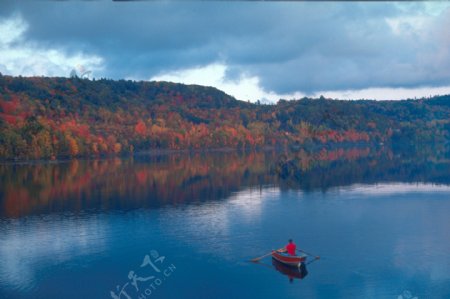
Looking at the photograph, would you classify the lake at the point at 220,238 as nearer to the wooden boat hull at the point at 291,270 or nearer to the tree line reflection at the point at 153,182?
the wooden boat hull at the point at 291,270

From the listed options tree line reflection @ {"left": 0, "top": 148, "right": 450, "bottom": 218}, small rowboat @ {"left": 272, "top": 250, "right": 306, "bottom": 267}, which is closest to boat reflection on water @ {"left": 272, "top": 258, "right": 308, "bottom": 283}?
small rowboat @ {"left": 272, "top": 250, "right": 306, "bottom": 267}

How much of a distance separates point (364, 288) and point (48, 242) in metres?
28.7

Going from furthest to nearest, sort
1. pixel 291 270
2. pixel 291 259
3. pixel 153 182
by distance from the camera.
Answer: pixel 153 182, pixel 291 270, pixel 291 259

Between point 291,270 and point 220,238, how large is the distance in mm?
11059

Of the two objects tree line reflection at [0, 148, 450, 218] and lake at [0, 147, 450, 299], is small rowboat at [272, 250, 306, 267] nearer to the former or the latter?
lake at [0, 147, 450, 299]

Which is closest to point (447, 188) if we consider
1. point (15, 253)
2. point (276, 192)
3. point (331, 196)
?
point (331, 196)

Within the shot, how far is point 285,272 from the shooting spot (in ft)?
113

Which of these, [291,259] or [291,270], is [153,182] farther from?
[291,259]

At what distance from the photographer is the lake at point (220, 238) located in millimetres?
32094

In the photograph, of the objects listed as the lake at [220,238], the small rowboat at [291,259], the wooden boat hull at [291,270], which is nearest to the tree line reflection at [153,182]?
the lake at [220,238]

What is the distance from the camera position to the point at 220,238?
145 feet

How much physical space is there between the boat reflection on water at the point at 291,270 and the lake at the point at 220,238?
0.14m

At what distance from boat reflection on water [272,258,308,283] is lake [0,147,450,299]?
14 centimetres

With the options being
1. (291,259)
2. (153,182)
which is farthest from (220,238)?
(153,182)
